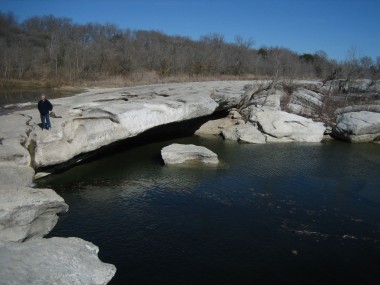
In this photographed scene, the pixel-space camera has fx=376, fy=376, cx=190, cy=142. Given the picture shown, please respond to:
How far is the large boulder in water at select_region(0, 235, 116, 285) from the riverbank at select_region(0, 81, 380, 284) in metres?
0.60

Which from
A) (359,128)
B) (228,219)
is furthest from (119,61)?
(228,219)

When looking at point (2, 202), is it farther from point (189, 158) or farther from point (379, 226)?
point (379, 226)

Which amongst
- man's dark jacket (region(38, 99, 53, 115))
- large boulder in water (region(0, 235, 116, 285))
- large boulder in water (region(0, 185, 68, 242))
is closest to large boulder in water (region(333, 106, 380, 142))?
man's dark jacket (region(38, 99, 53, 115))

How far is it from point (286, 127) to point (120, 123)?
1557 cm

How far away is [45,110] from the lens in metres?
18.3

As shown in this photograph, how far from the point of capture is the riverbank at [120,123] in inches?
612

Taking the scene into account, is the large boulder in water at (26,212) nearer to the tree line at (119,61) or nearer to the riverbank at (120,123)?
the riverbank at (120,123)

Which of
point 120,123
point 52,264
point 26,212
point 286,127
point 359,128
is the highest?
point 120,123

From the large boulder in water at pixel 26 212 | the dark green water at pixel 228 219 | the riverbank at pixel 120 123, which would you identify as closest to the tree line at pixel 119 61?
the riverbank at pixel 120 123

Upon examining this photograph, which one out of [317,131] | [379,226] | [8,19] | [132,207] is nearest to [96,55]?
[8,19]

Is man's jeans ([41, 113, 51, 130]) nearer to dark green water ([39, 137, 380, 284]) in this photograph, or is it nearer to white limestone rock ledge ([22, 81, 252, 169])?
white limestone rock ledge ([22, 81, 252, 169])

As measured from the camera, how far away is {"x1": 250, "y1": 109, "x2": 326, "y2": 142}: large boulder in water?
31219 millimetres

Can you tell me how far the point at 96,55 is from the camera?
180 feet

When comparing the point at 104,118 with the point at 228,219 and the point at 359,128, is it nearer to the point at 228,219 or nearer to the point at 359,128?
the point at 228,219
